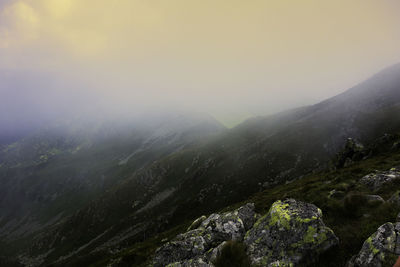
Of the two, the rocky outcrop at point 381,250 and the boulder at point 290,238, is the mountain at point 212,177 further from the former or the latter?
the rocky outcrop at point 381,250

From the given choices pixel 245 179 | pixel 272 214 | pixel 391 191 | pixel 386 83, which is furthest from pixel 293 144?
pixel 386 83

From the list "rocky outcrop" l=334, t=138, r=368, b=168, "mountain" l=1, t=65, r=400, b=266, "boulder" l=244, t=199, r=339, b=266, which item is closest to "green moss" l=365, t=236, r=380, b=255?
"boulder" l=244, t=199, r=339, b=266

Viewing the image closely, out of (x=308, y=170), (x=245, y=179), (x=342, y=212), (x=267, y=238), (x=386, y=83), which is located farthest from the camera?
(x=386, y=83)

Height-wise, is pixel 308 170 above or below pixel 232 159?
below

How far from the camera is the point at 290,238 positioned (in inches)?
420

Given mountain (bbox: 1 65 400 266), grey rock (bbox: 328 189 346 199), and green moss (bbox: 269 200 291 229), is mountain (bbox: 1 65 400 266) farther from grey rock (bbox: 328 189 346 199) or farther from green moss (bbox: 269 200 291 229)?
green moss (bbox: 269 200 291 229)

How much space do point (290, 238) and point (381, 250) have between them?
4102mm

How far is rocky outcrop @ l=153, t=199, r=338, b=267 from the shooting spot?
32.1ft

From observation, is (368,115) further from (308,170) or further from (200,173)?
(200,173)

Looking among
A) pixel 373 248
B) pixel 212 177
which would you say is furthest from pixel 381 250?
pixel 212 177

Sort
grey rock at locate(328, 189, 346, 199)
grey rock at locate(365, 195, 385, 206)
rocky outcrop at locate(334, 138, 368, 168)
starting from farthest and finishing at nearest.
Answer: rocky outcrop at locate(334, 138, 368, 168), grey rock at locate(328, 189, 346, 199), grey rock at locate(365, 195, 385, 206)

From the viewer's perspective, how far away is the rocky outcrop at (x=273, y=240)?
9.79 m

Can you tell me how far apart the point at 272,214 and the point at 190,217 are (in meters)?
77.7

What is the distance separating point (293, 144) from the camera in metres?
101
